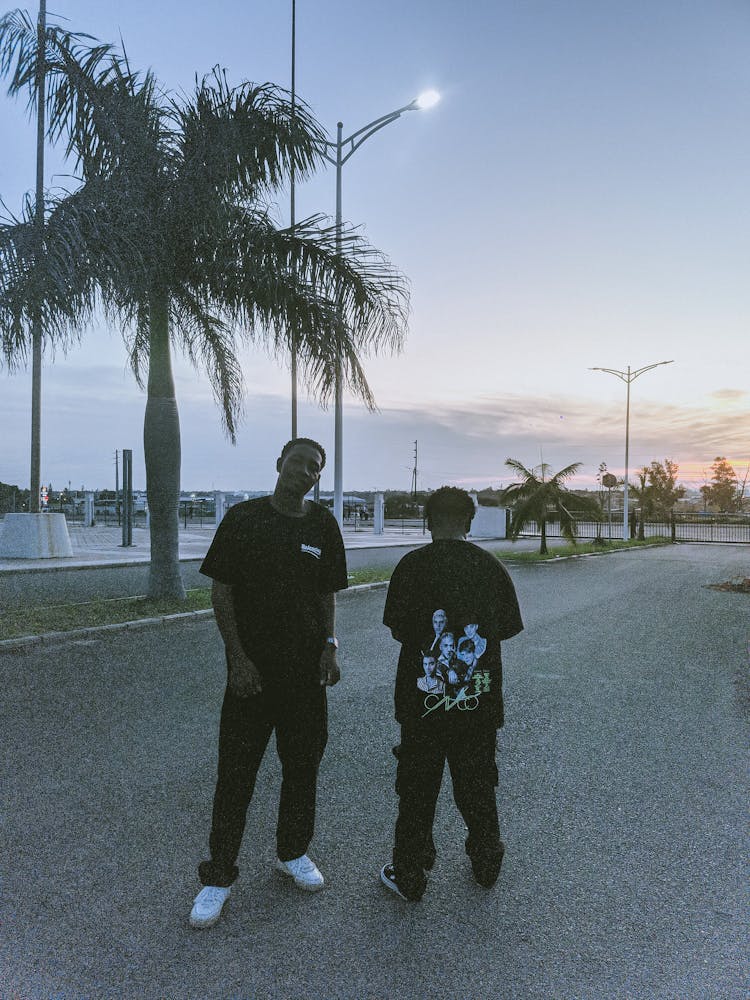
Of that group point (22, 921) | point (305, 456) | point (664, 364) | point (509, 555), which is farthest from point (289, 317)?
point (664, 364)

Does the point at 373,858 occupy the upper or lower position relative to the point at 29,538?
lower

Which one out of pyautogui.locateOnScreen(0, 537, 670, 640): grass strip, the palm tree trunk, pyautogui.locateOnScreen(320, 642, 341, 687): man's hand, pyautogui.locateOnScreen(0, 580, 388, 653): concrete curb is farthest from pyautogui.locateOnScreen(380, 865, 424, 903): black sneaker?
the palm tree trunk

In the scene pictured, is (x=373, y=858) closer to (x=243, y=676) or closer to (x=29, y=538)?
(x=243, y=676)

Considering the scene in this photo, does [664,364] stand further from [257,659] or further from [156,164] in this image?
[257,659]

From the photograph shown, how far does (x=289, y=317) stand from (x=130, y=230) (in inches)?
94.2

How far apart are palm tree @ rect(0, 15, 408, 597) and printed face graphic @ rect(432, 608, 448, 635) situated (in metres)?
7.54

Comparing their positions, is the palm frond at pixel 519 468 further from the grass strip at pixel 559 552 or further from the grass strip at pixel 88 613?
the grass strip at pixel 88 613

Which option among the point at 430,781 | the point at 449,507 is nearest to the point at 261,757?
the point at 430,781

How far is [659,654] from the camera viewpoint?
8188 millimetres

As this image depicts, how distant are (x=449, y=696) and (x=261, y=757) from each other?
2.56 feet

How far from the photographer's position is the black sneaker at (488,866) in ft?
9.83

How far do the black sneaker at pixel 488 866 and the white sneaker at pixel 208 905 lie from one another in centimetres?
98

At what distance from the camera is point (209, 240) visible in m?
9.89

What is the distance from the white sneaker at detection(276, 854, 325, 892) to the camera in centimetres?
300
